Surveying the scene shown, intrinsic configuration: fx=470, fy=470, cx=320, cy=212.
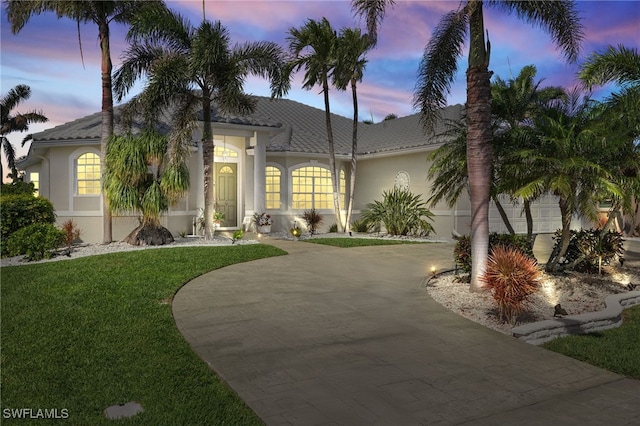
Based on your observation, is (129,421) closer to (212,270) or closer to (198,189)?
(212,270)

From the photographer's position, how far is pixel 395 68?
20.2 m

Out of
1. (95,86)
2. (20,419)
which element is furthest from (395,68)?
(20,419)

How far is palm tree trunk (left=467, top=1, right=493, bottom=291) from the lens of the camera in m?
8.49

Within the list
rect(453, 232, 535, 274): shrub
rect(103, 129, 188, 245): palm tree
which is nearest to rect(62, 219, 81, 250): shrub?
rect(103, 129, 188, 245): palm tree

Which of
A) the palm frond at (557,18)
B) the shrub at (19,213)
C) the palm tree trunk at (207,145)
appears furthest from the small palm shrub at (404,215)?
the shrub at (19,213)

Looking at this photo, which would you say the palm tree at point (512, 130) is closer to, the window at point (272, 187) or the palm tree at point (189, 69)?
the palm tree at point (189, 69)

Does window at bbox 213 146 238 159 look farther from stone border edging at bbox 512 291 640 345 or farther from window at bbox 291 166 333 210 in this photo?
stone border edging at bbox 512 291 640 345

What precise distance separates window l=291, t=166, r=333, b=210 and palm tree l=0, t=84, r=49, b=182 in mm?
22943

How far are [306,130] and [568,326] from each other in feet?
60.0

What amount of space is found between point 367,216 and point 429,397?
52.2ft

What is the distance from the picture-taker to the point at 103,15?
46.5 ft

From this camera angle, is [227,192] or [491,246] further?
[227,192]

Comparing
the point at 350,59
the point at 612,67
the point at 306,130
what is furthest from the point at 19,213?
the point at 612,67

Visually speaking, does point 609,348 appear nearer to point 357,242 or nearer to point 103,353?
point 103,353
